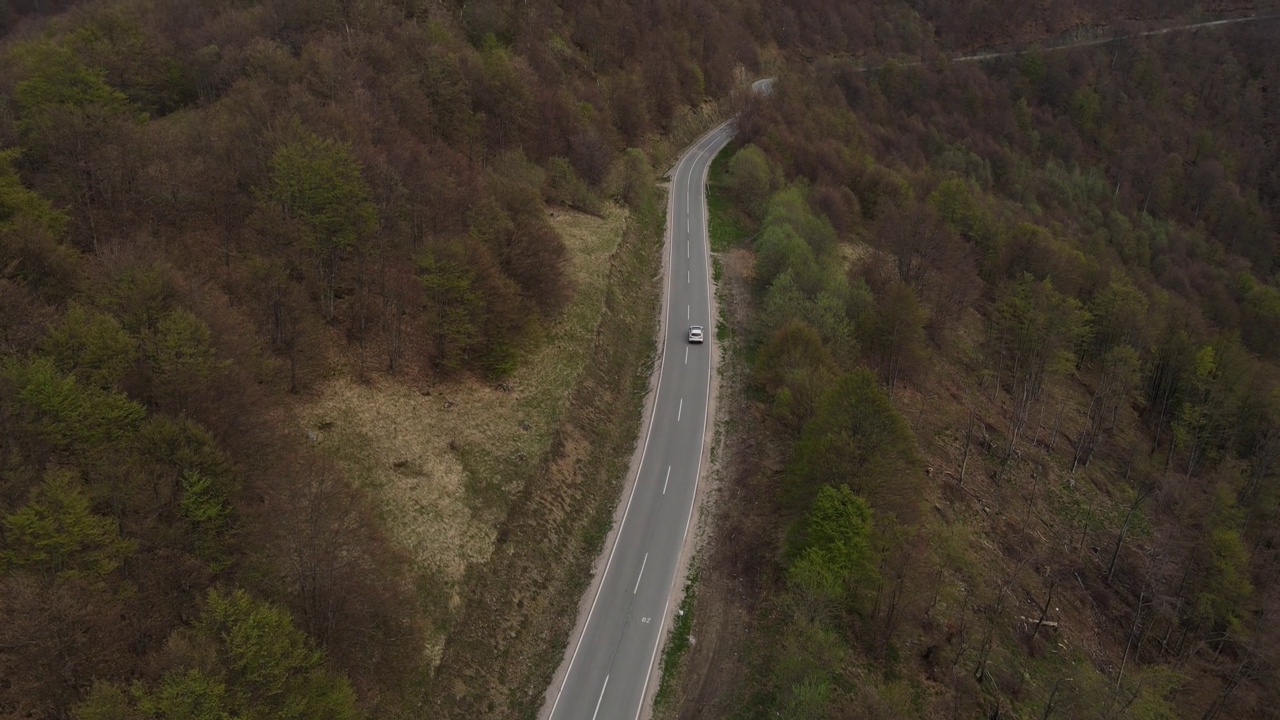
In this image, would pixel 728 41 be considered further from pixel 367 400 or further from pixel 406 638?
pixel 406 638

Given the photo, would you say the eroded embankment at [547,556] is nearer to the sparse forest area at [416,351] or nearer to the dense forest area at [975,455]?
the sparse forest area at [416,351]

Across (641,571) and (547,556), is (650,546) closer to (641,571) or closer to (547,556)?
(641,571)

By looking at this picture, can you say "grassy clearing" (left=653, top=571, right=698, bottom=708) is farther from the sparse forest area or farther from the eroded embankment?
the eroded embankment

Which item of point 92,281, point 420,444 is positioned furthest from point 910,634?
point 92,281

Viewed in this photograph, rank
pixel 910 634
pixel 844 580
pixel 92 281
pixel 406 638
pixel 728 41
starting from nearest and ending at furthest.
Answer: pixel 406 638
pixel 92 281
pixel 844 580
pixel 910 634
pixel 728 41

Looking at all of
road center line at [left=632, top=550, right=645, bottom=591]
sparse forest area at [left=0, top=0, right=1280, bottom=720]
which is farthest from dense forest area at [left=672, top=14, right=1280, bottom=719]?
road center line at [left=632, top=550, right=645, bottom=591]

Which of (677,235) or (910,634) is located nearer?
(910,634)
